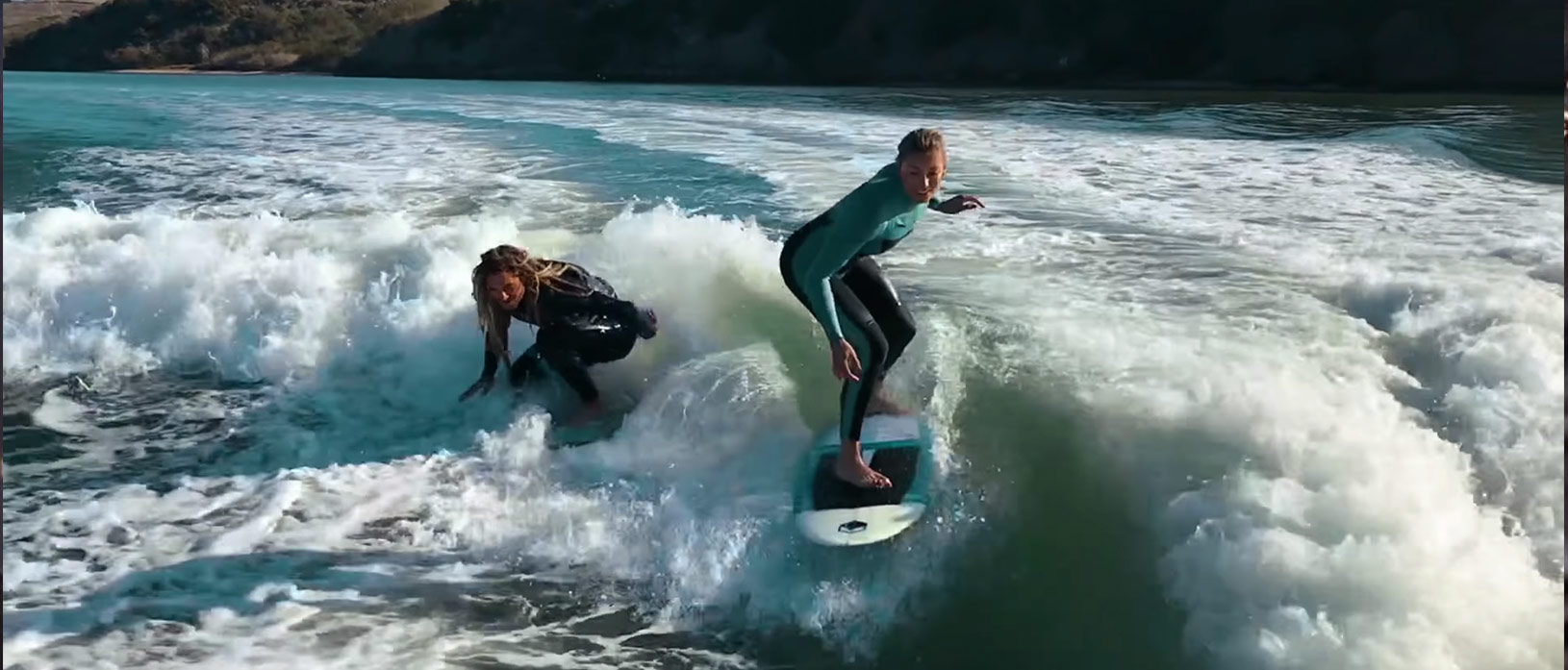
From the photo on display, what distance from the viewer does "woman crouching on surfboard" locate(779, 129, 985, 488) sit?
14.8 feet

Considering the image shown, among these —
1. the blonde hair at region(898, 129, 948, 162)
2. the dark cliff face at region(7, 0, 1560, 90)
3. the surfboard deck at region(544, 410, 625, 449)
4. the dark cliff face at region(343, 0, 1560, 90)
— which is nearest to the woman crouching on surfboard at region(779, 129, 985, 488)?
the blonde hair at region(898, 129, 948, 162)

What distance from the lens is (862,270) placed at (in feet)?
17.1

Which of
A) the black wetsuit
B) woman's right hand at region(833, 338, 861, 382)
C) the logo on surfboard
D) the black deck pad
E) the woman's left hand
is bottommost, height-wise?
the logo on surfboard

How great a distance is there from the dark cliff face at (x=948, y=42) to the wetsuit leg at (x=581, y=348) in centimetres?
2971

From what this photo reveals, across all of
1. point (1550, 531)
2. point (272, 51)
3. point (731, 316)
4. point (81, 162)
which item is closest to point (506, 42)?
point (272, 51)

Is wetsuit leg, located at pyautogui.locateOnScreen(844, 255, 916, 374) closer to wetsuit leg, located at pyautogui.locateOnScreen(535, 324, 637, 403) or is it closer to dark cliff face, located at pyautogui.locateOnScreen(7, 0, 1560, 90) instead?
wetsuit leg, located at pyautogui.locateOnScreen(535, 324, 637, 403)

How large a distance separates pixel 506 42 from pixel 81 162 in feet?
134

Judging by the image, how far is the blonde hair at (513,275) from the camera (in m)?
5.86

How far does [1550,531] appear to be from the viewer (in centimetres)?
478

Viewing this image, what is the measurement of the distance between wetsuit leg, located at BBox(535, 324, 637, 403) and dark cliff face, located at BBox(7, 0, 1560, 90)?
29.7m

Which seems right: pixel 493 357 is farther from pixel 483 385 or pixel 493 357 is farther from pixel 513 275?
pixel 513 275

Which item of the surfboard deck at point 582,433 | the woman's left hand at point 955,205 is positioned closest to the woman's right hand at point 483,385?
the surfboard deck at point 582,433

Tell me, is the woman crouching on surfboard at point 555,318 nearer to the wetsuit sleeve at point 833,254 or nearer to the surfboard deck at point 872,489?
the surfboard deck at point 872,489

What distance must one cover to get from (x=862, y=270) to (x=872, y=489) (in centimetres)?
89
